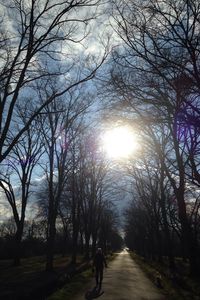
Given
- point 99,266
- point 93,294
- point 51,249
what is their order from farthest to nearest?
point 51,249 < point 99,266 < point 93,294

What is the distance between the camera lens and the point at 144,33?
9898 millimetres

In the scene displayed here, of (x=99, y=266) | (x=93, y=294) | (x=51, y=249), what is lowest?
(x=93, y=294)

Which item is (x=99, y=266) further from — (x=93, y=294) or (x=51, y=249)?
(x=51, y=249)

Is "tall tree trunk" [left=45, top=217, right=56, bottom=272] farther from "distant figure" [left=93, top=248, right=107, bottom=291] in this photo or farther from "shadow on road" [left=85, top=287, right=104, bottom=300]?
"shadow on road" [left=85, top=287, right=104, bottom=300]

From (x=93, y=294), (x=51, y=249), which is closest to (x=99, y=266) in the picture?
(x=93, y=294)

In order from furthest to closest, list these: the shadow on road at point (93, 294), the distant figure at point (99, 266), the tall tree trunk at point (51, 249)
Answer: the tall tree trunk at point (51, 249) < the distant figure at point (99, 266) < the shadow on road at point (93, 294)

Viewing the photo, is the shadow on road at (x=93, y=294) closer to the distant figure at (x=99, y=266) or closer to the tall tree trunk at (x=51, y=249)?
the distant figure at (x=99, y=266)

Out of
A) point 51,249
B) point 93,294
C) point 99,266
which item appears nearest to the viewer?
point 93,294

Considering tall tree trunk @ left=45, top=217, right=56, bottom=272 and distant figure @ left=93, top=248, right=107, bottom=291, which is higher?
tall tree trunk @ left=45, top=217, right=56, bottom=272

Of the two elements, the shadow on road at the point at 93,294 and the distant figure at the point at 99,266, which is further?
the distant figure at the point at 99,266

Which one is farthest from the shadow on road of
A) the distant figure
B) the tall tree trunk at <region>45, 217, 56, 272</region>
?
the tall tree trunk at <region>45, 217, 56, 272</region>

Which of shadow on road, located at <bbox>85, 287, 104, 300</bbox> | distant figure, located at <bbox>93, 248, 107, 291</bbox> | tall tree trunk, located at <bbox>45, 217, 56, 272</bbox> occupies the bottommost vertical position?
shadow on road, located at <bbox>85, 287, 104, 300</bbox>

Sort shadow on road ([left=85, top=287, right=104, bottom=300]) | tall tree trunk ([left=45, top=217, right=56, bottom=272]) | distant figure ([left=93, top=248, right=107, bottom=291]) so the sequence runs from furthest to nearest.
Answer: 1. tall tree trunk ([left=45, top=217, right=56, bottom=272])
2. distant figure ([left=93, top=248, right=107, bottom=291])
3. shadow on road ([left=85, top=287, right=104, bottom=300])

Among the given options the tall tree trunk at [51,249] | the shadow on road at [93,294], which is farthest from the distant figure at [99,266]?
the tall tree trunk at [51,249]
